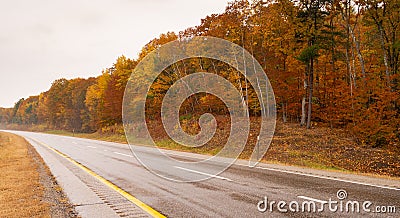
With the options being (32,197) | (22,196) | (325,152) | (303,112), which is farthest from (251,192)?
(303,112)

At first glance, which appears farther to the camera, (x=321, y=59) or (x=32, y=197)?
(x=321, y=59)

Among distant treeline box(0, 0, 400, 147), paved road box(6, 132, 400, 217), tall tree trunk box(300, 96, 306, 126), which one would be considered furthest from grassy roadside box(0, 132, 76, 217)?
tall tree trunk box(300, 96, 306, 126)

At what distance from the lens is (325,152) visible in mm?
18453

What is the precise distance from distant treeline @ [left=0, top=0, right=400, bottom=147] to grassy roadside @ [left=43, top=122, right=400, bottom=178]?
114 cm

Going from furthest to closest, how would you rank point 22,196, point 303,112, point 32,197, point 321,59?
point 321,59 → point 303,112 → point 22,196 → point 32,197

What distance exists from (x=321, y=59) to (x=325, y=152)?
1274 centimetres

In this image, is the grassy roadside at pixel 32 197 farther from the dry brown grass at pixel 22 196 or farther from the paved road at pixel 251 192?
the paved road at pixel 251 192

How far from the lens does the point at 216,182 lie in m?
9.67

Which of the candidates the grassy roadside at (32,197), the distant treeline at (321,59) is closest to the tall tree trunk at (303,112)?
the distant treeline at (321,59)

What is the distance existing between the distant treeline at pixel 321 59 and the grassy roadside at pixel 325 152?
1139 millimetres

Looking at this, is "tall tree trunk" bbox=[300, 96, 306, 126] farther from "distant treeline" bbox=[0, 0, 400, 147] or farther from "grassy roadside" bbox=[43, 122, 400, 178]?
"grassy roadside" bbox=[43, 122, 400, 178]

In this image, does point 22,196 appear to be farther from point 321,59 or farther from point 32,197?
point 321,59

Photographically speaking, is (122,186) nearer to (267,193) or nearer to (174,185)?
(174,185)

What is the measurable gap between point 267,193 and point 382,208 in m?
2.61
